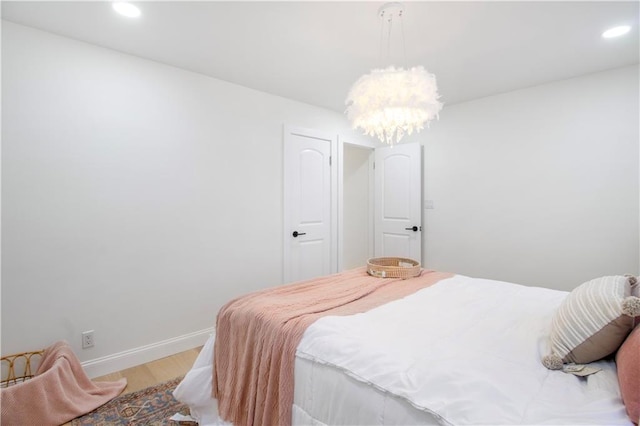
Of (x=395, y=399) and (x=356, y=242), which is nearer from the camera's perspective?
(x=395, y=399)

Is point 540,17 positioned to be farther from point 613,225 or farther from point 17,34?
point 17,34

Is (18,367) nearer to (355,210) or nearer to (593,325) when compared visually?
(593,325)

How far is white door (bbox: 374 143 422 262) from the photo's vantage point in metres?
3.85

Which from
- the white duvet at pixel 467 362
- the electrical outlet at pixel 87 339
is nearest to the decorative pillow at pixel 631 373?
the white duvet at pixel 467 362

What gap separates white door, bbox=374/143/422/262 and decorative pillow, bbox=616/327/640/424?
292 centimetres

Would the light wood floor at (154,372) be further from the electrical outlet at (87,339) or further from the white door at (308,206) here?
the white door at (308,206)

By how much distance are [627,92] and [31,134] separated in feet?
15.2

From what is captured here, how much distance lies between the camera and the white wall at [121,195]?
6.47 feet

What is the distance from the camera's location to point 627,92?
260 centimetres

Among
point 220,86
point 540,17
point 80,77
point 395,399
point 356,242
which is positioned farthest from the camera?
point 356,242

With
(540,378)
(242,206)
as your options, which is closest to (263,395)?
(540,378)

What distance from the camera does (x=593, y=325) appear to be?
1016mm

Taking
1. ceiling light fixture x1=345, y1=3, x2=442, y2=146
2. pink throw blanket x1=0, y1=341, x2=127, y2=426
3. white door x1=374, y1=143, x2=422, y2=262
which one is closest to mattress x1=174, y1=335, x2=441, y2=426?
ceiling light fixture x1=345, y1=3, x2=442, y2=146

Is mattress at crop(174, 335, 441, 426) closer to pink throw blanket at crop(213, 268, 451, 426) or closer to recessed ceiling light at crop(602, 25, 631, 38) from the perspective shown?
pink throw blanket at crop(213, 268, 451, 426)
